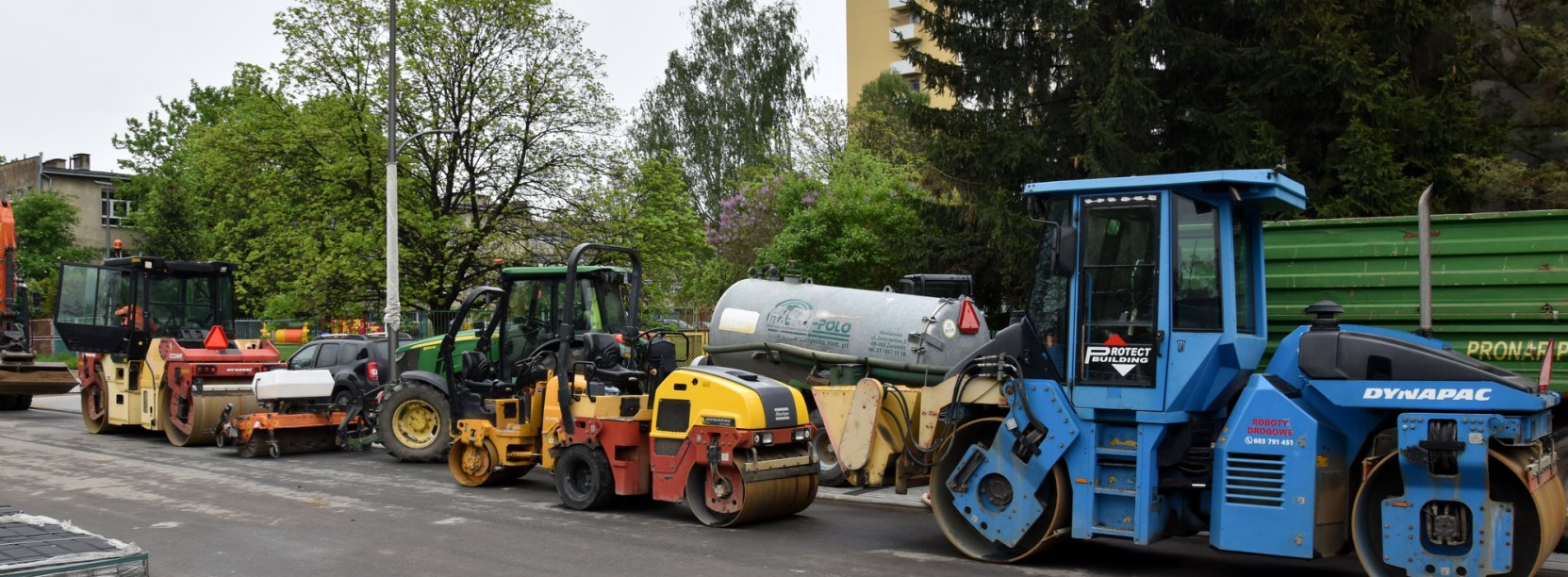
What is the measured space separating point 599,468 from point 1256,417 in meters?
6.00

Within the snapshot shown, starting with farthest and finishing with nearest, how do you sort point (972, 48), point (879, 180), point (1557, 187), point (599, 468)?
point (879, 180) → point (972, 48) → point (1557, 187) → point (599, 468)

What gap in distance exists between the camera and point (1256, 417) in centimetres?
779

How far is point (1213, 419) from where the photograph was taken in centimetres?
852

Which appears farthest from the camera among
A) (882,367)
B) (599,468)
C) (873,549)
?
(882,367)

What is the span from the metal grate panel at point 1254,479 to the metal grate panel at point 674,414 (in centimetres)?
472

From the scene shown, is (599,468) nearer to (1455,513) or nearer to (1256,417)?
(1256,417)

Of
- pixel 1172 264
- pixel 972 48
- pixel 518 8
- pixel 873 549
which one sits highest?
pixel 518 8

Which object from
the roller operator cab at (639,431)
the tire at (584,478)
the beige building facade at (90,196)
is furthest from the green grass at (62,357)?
the tire at (584,478)

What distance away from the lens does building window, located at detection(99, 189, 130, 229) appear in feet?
191

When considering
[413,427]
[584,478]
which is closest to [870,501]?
A: [584,478]

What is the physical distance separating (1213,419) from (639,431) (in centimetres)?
522

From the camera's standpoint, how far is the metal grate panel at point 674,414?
10781 millimetres

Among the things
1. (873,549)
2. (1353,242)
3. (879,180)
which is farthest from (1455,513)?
(879,180)

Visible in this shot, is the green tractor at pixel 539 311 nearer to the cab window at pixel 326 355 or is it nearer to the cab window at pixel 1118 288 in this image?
the cab window at pixel 1118 288
